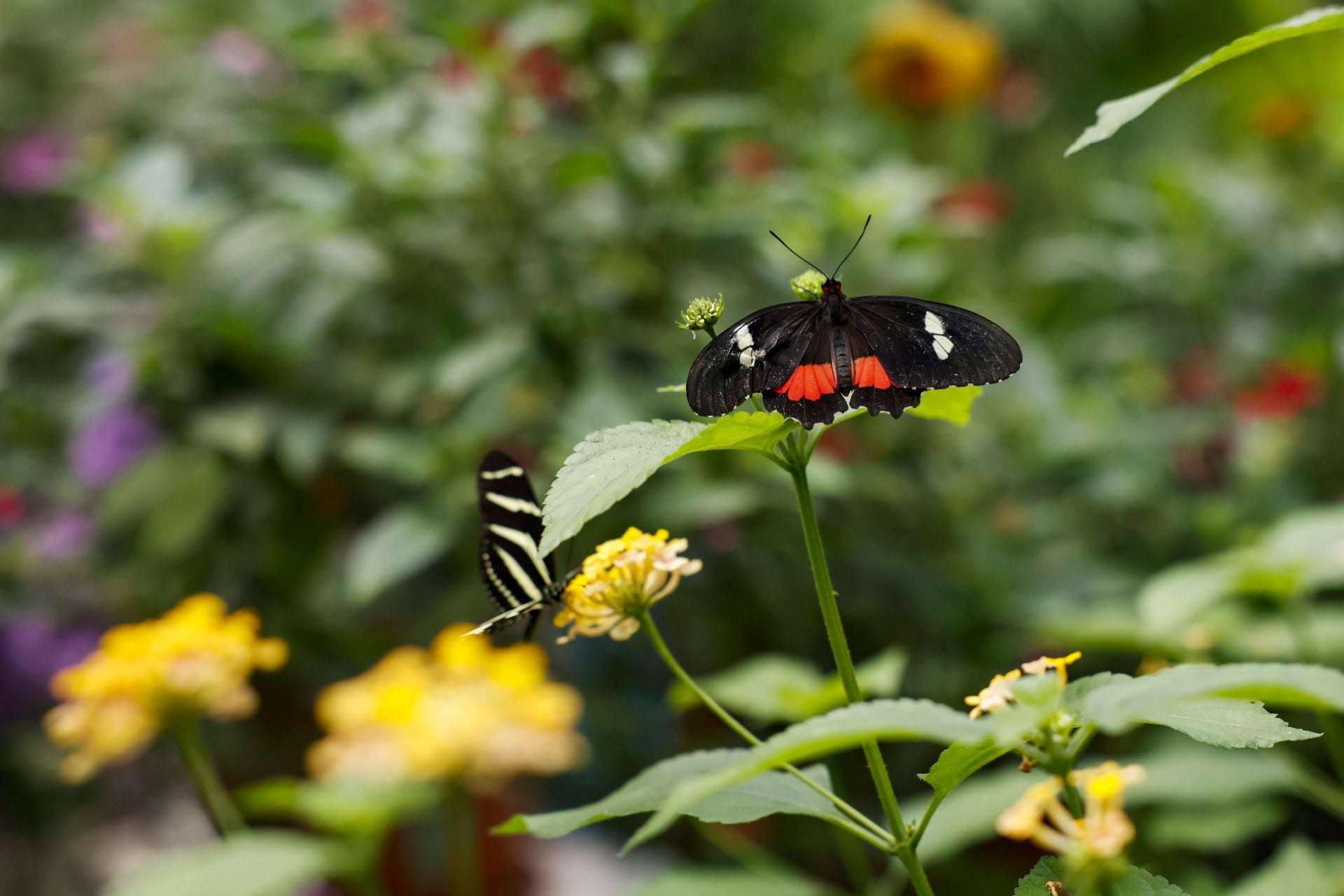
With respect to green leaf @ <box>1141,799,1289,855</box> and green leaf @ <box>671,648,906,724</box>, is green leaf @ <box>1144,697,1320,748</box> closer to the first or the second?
green leaf @ <box>671,648,906,724</box>

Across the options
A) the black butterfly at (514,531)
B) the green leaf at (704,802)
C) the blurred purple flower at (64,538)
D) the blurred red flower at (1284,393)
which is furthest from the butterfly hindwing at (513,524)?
the blurred red flower at (1284,393)

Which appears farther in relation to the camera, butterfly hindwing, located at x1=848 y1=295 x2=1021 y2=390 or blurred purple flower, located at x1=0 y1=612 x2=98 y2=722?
blurred purple flower, located at x1=0 y1=612 x2=98 y2=722

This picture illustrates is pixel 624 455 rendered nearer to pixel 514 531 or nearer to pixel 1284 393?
pixel 514 531

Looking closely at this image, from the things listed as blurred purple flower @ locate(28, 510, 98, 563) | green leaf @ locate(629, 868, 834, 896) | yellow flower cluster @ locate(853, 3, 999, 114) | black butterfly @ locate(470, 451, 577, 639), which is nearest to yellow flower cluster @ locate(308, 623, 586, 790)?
green leaf @ locate(629, 868, 834, 896)

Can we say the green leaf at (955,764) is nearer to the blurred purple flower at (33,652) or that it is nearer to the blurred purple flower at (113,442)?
the blurred purple flower at (113,442)

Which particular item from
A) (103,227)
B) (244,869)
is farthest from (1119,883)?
(103,227)
